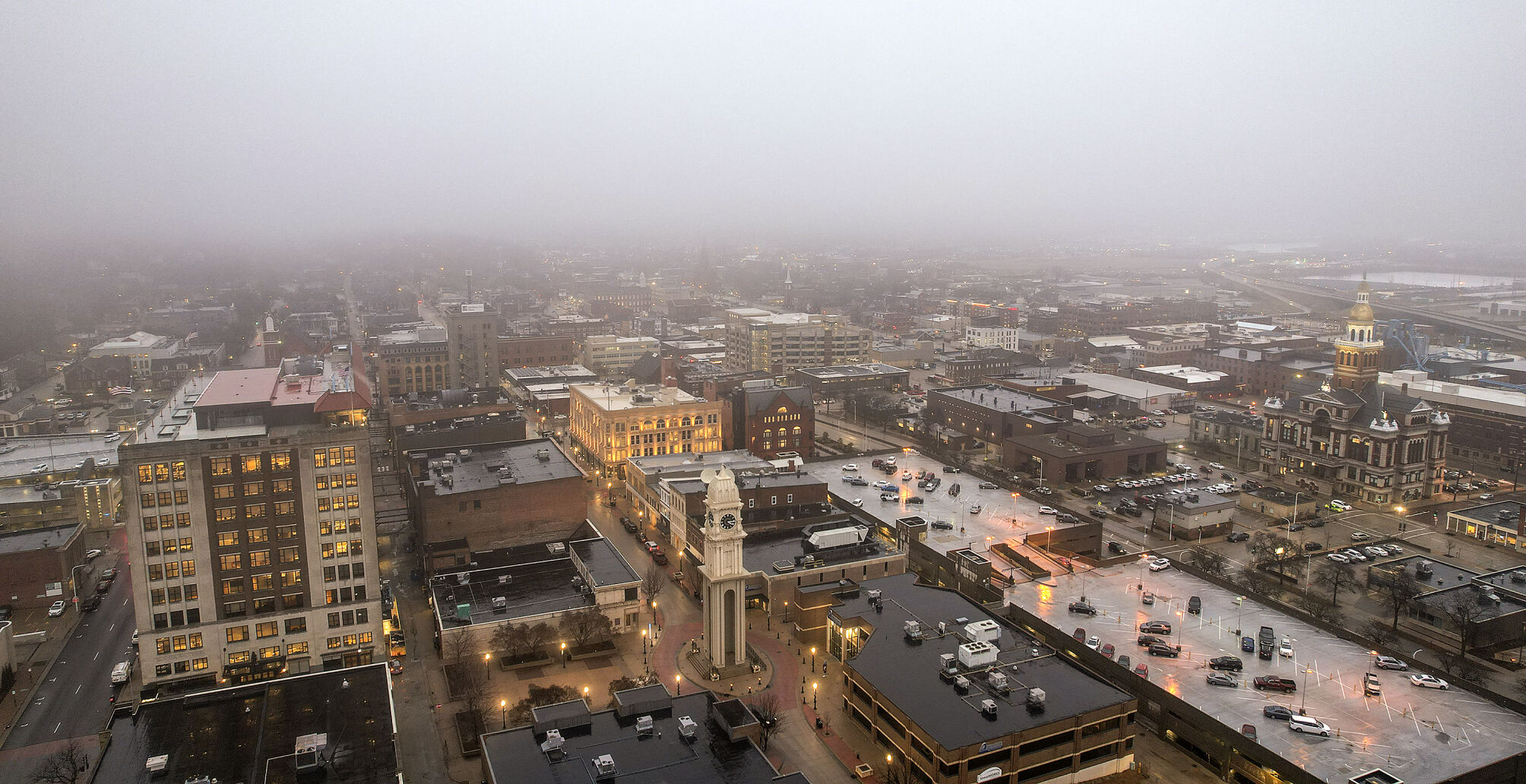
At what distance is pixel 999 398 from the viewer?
9788 cm

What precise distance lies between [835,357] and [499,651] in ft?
316

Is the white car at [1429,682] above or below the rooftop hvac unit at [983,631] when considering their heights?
below

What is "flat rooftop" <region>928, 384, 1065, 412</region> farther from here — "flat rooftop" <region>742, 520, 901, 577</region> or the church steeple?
"flat rooftop" <region>742, 520, 901, 577</region>

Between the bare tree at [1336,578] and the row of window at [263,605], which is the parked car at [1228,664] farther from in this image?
the row of window at [263,605]

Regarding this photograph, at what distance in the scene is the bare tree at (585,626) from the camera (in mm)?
47531

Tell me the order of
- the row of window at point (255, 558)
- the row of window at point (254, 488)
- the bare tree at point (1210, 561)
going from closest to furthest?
the row of window at point (254, 488) → the row of window at point (255, 558) → the bare tree at point (1210, 561)

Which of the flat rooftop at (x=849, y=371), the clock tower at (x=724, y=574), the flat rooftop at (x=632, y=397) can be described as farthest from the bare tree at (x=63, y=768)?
the flat rooftop at (x=849, y=371)

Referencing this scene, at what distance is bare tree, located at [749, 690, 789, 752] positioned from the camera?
3868 cm

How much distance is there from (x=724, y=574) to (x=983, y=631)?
1224 cm

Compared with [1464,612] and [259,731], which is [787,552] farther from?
[1464,612]

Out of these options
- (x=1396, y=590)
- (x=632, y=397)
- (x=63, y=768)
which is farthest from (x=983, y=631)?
(x=632, y=397)

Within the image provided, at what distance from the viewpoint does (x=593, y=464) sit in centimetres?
8550

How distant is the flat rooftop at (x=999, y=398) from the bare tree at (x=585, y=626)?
55.7m

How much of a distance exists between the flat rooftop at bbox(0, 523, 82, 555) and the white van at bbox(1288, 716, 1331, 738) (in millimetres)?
64168
